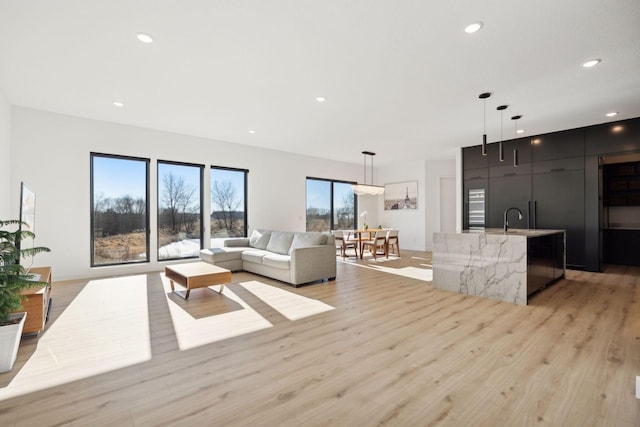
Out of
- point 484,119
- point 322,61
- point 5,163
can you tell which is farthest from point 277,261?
point 484,119

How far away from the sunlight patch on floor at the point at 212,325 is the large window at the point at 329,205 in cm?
557

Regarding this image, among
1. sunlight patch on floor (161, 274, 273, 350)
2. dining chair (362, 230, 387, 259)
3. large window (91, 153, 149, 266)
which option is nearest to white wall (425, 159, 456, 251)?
dining chair (362, 230, 387, 259)

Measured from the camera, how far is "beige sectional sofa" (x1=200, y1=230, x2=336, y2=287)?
4.89 meters

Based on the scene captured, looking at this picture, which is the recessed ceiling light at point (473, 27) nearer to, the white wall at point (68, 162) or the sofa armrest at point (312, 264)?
the sofa armrest at point (312, 264)

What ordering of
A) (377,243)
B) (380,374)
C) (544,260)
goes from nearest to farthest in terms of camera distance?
(380,374)
(544,260)
(377,243)

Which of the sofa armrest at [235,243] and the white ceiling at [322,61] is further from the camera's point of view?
the sofa armrest at [235,243]

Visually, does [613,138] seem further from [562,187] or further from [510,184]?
[510,184]

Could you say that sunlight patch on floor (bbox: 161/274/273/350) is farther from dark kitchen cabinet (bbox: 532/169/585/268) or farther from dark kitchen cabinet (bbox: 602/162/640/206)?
dark kitchen cabinet (bbox: 602/162/640/206)

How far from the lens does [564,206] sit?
611 cm

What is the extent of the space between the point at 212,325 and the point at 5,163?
4.23 m

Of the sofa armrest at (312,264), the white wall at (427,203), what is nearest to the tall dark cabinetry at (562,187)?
the white wall at (427,203)

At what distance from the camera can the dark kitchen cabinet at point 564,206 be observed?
19.5 ft

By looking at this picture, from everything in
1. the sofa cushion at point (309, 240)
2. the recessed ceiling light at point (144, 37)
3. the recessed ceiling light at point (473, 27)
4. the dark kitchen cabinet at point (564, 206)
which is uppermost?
the recessed ceiling light at point (144, 37)

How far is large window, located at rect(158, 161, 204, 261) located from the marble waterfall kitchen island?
199 inches
